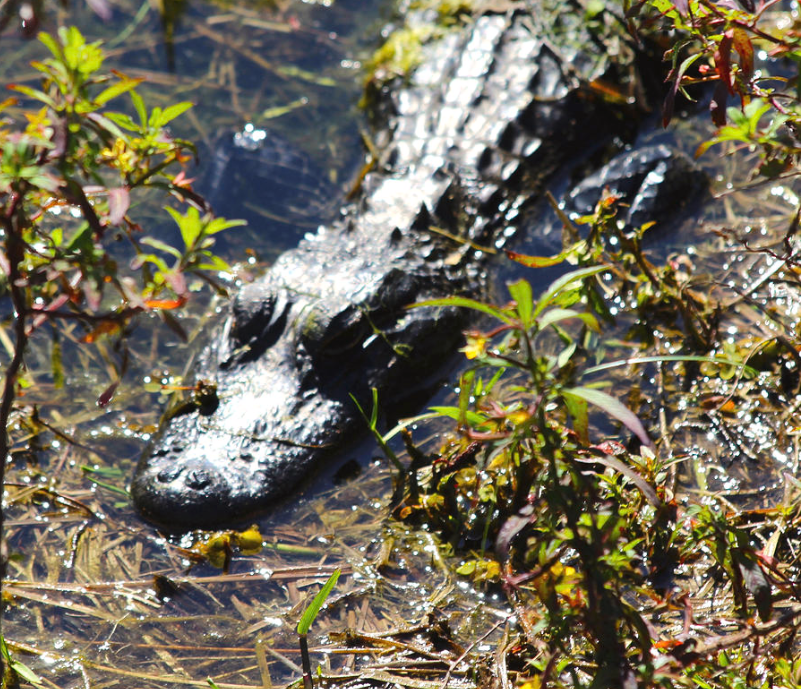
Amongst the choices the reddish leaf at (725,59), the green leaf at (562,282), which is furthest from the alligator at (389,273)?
the reddish leaf at (725,59)

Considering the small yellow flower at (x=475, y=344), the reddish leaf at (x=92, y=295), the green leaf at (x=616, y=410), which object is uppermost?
the reddish leaf at (x=92, y=295)

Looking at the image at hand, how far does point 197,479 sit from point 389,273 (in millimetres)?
1243

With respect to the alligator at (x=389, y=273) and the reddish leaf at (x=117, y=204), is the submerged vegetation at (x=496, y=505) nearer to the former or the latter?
the reddish leaf at (x=117, y=204)

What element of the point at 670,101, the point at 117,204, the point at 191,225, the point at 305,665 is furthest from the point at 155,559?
the point at 670,101

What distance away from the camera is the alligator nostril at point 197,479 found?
2615 mm

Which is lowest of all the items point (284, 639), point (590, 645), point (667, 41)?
point (284, 639)

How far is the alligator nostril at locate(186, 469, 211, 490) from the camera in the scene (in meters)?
2.62

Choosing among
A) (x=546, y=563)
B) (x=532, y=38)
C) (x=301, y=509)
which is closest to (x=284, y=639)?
(x=301, y=509)

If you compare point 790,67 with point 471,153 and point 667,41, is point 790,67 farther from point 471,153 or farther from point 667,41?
A: point 471,153

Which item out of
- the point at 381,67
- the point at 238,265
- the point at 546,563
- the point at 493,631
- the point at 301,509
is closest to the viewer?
the point at 546,563

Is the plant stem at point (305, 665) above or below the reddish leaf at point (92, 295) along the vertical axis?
below

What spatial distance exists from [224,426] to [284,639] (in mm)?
827

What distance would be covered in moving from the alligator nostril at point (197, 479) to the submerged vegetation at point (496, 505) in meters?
0.22

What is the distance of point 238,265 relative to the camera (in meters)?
4.21
